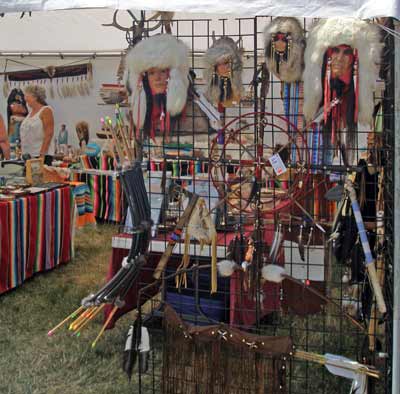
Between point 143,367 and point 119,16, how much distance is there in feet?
10.9

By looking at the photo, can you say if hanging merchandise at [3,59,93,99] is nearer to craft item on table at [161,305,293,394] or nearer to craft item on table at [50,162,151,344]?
craft item on table at [50,162,151,344]

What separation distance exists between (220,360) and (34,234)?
8.32 feet

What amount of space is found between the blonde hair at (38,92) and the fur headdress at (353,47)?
522cm

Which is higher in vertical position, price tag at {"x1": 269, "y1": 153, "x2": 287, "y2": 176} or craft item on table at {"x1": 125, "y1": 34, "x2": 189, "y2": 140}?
craft item on table at {"x1": 125, "y1": 34, "x2": 189, "y2": 140}

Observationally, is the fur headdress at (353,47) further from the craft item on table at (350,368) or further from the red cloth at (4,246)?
the red cloth at (4,246)

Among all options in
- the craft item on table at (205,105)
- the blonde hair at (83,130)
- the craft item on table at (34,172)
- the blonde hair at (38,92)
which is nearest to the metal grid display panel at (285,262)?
the craft item on table at (205,105)

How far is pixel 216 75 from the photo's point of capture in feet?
8.21

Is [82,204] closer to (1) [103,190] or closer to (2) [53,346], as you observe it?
(1) [103,190]

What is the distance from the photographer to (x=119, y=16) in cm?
511

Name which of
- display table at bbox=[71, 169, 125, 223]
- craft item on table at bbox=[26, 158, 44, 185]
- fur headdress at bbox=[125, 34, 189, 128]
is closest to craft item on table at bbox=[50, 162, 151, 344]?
fur headdress at bbox=[125, 34, 189, 128]

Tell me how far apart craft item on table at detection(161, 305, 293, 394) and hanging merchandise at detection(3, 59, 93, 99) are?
183 inches

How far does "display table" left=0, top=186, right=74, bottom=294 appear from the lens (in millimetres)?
4250

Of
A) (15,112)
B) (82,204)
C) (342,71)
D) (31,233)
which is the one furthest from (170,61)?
(15,112)

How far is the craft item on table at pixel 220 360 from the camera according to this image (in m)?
2.36
